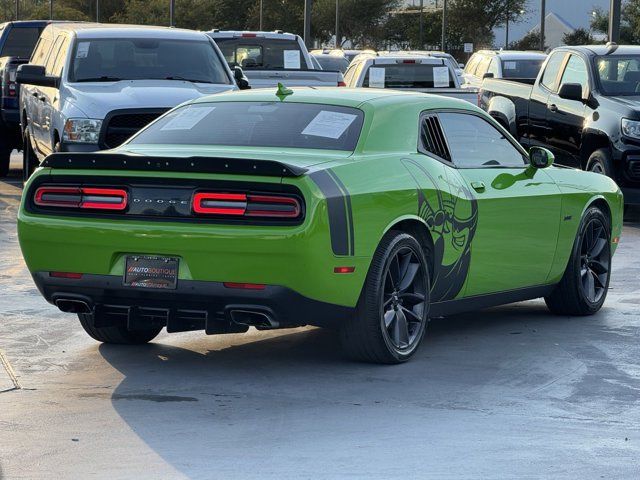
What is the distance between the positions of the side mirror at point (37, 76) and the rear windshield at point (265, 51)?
6.35 m

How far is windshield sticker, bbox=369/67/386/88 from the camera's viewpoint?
23.0 metres

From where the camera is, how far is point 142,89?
15.2 m

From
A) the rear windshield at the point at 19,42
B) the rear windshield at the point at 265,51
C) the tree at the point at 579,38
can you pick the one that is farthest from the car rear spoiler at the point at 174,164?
the tree at the point at 579,38

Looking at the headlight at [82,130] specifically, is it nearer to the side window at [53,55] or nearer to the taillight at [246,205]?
the side window at [53,55]

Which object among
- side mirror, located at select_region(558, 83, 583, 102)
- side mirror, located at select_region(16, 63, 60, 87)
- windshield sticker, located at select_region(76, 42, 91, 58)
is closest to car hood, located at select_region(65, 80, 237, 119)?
side mirror, located at select_region(16, 63, 60, 87)

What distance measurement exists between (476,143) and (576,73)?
9.27 m


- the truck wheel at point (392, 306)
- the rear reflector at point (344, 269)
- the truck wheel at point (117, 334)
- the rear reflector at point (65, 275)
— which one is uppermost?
the rear reflector at point (344, 269)

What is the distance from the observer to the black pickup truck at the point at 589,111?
54.9 feet

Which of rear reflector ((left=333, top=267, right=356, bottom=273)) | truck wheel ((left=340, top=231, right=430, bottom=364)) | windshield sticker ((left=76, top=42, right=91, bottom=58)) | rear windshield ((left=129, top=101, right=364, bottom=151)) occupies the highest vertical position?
A: windshield sticker ((left=76, top=42, right=91, bottom=58))

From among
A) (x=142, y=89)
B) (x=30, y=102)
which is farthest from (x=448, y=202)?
(x=30, y=102)

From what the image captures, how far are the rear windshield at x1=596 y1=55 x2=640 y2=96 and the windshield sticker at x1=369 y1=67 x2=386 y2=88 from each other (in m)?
5.63

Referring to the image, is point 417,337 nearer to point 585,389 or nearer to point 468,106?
point 585,389

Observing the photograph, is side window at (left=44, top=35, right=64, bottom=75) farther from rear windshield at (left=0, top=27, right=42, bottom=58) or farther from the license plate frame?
the license plate frame

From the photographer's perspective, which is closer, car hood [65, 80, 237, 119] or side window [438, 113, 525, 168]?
side window [438, 113, 525, 168]
